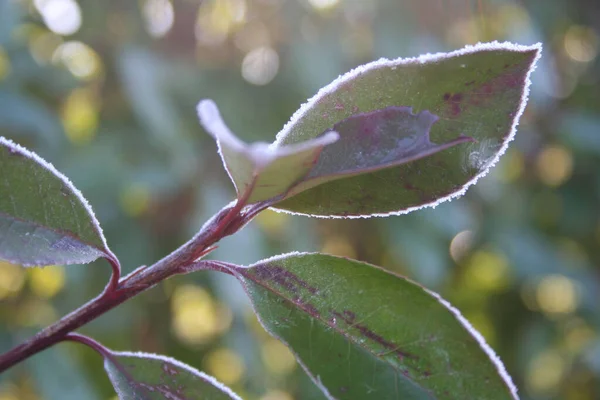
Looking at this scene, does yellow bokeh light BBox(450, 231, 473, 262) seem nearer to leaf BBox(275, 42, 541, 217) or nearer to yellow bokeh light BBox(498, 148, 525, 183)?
yellow bokeh light BBox(498, 148, 525, 183)

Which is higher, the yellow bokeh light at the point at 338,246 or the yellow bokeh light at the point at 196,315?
the yellow bokeh light at the point at 338,246

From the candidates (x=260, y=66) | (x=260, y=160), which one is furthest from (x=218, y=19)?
(x=260, y=160)

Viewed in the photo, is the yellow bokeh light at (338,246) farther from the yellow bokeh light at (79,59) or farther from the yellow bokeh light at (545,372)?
the yellow bokeh light at (79,59)

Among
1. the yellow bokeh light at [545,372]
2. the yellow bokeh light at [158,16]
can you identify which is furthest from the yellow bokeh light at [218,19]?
the yellow bokeh light at [545,372]

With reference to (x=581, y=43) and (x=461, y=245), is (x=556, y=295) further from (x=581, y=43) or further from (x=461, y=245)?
(x=581, y=43)

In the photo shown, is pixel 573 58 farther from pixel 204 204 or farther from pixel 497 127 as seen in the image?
pixel 497 127

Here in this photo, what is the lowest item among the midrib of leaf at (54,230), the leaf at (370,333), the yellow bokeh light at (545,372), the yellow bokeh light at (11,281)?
the yellow bokeh light at (545,372)

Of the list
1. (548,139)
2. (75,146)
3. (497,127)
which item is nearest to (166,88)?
(75,146)
